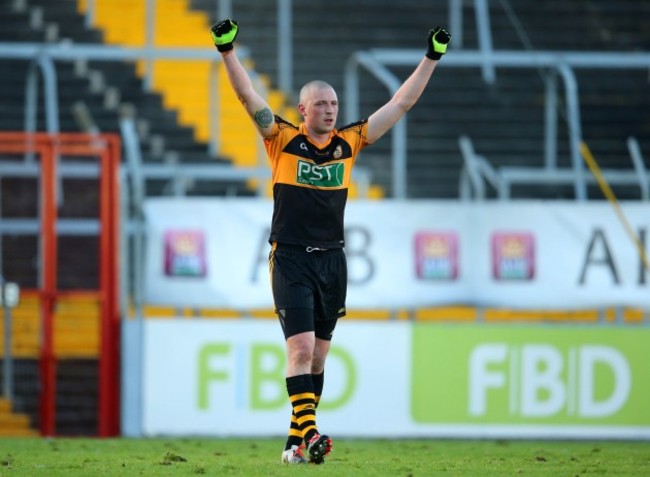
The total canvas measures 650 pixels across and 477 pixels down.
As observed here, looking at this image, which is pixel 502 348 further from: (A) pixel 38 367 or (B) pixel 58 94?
(B) pixel 58 94

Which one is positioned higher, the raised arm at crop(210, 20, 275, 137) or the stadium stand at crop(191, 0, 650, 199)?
the stadium stand at crop(191, 0, 650, 199)

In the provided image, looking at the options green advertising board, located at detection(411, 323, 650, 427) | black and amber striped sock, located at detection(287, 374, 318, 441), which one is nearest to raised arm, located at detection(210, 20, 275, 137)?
black and amber striped sock, located at detection(287, 374, 318, 441)

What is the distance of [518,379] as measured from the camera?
1351 centimetres

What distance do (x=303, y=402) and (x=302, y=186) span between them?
1194 mm

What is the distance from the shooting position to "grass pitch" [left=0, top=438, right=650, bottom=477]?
345 inches

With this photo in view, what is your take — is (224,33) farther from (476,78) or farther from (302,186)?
(476,78)

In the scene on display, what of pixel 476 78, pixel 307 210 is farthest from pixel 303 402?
pixel 476 78

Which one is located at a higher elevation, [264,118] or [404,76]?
[404,76]

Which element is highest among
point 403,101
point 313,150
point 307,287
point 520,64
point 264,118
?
point 520,64

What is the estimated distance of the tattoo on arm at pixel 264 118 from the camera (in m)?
9.08

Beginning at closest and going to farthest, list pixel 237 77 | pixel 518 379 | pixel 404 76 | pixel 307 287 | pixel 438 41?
pixel 237 77 → pixel 307 287 → pixel 438 41 → pixel 518 379 → pixel 404 76

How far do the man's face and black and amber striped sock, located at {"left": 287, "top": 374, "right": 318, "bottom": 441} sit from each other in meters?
1.36

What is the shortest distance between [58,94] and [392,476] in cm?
1147

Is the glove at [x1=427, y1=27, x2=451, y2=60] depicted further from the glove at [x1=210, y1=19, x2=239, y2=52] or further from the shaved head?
the glove at [x1=210, y1=19, x2=239, y2=52]
